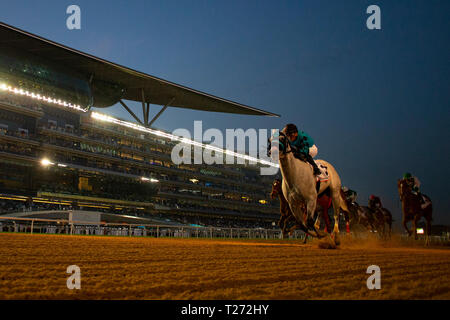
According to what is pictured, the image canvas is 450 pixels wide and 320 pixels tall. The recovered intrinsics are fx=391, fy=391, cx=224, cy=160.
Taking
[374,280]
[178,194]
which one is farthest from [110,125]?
[374,280]

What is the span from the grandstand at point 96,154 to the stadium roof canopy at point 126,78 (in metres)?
0.03

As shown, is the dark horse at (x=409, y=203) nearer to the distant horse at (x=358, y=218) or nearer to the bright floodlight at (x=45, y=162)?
the distant horse at (x=358, y=218)

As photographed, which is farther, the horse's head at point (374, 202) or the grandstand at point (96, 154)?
the horse's head at point (374, 202)

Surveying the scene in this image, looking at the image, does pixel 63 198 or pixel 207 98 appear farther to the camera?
pixel 63 198

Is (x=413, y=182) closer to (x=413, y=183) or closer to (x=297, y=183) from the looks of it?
(x=413, y=183)

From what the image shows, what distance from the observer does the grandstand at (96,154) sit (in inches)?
468

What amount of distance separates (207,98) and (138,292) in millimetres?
12042

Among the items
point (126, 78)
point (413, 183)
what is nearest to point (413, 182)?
point (413, 183)

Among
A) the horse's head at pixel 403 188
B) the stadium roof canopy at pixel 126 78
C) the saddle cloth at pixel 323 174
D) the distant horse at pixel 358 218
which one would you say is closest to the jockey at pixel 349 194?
the distant horse at pixel 358 218

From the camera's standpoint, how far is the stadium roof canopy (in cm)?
1083

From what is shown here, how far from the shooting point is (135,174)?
133 ft

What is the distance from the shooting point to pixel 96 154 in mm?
37750

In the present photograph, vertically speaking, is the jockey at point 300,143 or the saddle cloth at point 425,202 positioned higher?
the jockey at point 300,143
